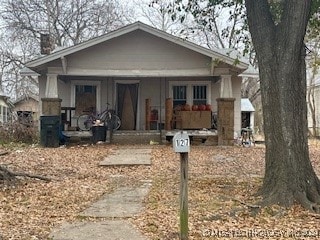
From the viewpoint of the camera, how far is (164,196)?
7.53 meters

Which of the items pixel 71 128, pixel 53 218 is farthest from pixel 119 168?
pixel 71 128

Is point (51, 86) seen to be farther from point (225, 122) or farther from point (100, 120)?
point (225, 122)

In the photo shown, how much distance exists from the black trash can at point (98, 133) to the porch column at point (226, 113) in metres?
4.43

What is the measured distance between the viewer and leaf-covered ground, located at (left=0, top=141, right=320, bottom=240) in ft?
18.1

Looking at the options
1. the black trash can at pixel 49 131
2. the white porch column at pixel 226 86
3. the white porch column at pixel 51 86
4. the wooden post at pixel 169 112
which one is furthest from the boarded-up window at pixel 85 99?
the white porch column at pixel 226 86

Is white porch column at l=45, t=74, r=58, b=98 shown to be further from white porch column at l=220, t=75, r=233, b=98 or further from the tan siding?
white porch column at l=220, t=75, r=233, b=98

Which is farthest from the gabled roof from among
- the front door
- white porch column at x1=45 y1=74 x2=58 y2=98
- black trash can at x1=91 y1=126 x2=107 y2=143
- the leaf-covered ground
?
the leaf-covered ground

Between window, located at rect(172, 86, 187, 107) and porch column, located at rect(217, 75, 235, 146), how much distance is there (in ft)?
7.56

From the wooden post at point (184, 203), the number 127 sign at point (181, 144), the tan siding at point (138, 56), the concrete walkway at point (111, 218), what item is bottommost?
the concrete walkway at point (111, 218)

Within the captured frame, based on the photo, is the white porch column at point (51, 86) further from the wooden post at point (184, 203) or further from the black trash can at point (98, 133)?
the wooden post at point (184, 203)

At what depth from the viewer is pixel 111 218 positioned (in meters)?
5.99

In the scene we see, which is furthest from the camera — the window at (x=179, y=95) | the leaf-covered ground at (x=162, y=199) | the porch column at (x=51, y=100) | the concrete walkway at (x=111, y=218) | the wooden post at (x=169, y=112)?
the window at (x=179, y=95)

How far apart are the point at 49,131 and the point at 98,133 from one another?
6.32 feet

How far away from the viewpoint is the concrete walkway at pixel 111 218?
5.18 meters
